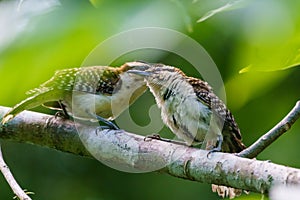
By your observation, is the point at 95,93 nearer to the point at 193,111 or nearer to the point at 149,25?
the point at 193,111

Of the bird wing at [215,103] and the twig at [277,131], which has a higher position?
the twig at [277,131]

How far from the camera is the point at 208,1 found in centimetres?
55

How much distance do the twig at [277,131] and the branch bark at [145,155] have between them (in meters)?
0.05

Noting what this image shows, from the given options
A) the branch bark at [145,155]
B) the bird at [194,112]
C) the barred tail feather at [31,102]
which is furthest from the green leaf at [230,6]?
the bird at [194,112]

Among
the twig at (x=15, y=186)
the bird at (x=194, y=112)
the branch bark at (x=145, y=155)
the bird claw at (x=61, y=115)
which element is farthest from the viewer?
the bird claw at (x=61, y=115)

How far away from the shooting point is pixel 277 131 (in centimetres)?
102

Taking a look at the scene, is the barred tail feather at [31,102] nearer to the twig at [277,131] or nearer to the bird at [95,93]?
the bird at [95,93]

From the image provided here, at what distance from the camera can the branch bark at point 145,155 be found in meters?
0.91

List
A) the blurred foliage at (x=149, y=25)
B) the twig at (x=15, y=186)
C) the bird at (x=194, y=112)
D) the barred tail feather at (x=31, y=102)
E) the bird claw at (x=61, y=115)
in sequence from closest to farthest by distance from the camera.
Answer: the blurred foliage at (x=149, y=25)
the twig at (x=15, y=186)
the barred tail feather at (x=31, y=102)
the bird at (x=194, y=112)
the bird claw at (x=61, y=115)

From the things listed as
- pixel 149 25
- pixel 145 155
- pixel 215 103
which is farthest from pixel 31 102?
pixel 149 25

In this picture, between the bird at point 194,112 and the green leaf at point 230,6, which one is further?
the bird at point 194,112

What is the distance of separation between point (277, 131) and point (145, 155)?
0.34 metres

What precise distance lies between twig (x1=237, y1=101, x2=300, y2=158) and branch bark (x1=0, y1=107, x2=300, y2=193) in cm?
5

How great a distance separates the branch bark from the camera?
91cm
